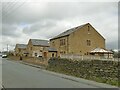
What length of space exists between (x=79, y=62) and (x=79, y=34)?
33.2m

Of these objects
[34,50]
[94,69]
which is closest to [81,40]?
[34,50]

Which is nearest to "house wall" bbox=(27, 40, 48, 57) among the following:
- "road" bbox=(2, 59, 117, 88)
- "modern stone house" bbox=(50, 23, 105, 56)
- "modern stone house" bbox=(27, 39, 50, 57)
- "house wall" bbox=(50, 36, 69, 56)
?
"modern stone house" bbox=(27, 39, 50, 57)

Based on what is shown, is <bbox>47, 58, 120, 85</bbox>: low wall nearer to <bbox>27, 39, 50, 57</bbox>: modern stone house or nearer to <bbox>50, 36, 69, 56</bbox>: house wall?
<bbox>50, 36, 69, 56</bbox>: house wall

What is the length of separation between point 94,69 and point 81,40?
36769mm

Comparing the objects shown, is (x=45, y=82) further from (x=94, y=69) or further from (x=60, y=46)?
(x=60, y=46)

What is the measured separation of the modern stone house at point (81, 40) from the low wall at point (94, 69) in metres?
26.7

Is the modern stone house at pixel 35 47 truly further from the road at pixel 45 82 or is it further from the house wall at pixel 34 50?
the road at pixel 45 82

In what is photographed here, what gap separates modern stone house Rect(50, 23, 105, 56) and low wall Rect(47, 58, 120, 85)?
2667 centimetres

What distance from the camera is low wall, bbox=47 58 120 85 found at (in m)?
18.5

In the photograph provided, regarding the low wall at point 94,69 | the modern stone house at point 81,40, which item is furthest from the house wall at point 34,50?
the low wall at point 94,69

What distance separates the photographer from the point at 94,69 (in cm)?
2134

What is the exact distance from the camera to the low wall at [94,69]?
728 inches

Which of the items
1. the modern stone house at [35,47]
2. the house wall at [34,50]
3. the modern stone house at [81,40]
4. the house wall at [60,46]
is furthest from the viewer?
the modern stone house at [35,47]

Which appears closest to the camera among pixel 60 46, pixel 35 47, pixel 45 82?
pixel 45 82
